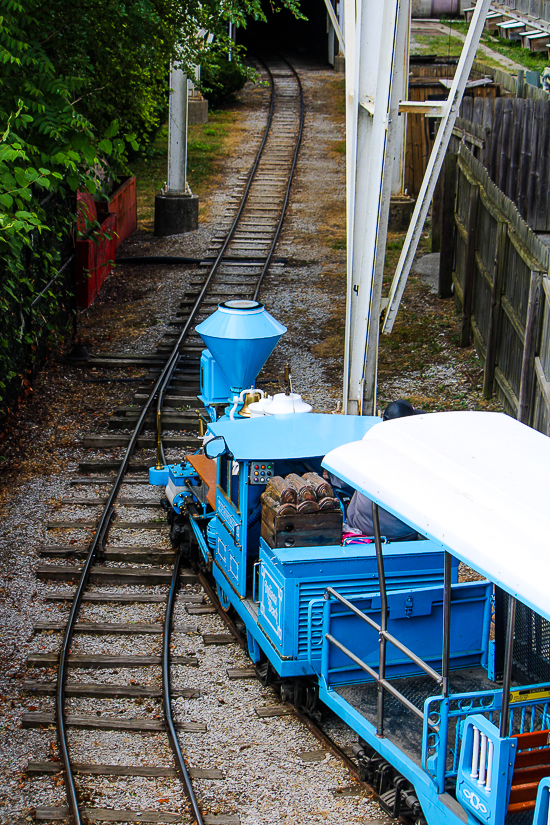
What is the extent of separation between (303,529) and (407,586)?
0.90 m

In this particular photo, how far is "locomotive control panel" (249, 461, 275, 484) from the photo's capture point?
770 centimetres

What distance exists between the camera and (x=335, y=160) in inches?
1166

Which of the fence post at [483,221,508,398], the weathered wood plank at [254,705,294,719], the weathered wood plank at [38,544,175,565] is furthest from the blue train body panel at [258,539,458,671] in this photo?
the fence post at [483,221,508,398]

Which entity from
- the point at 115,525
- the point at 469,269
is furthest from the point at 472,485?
the point at 469,269

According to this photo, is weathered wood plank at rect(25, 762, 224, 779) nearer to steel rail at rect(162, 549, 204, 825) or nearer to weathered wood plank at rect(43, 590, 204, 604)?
steel rail at rect(162, 549, 204, 825)

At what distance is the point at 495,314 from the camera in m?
13.7

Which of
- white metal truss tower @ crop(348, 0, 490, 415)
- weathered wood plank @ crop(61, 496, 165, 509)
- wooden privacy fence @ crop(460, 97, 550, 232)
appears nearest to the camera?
white metal truss tower @ crop(348, 0, 490, 415)

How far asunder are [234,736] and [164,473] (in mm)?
4195

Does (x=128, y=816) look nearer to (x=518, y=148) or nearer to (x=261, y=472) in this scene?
(x=261, y=472)

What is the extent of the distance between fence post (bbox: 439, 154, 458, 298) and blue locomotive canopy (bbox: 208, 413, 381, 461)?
10865 mm

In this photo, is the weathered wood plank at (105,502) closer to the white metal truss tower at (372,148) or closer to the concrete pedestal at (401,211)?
the white metal truss tower at (372,148)

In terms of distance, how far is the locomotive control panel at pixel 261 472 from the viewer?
25.3 ft

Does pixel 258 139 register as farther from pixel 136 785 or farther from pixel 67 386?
pixel 136 785

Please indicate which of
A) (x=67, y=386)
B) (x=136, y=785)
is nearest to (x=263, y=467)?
(x=136, y=785)
